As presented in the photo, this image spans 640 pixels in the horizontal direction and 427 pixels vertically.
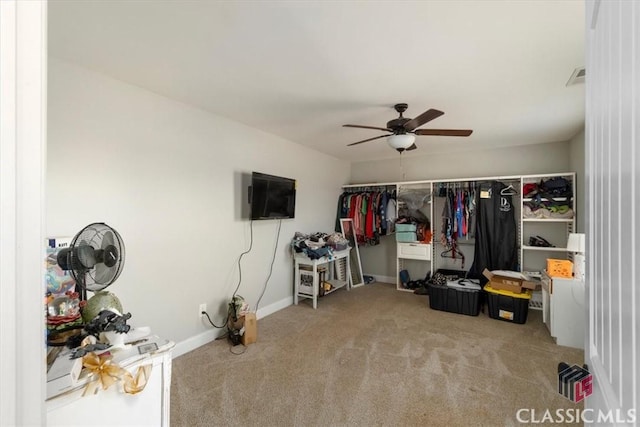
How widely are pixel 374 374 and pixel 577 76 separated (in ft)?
8.70

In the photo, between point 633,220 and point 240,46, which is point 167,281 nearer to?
point 240,46

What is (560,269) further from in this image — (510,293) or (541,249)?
(541,249)

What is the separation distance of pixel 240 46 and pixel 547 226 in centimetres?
439

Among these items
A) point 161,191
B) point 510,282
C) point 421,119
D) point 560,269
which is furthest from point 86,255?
point 510,282

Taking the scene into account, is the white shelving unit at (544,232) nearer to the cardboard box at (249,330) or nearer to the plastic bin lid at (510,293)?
the plastic bin lid at (510,293)

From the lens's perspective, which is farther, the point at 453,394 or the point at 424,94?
the point at 424,94

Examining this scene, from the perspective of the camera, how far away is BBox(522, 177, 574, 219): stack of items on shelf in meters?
3.57

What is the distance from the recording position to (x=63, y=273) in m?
1.45

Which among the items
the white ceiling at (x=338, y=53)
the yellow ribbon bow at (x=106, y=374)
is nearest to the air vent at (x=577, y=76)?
the white ceiling at (x=338, y=53)

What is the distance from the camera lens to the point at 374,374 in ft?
7.23

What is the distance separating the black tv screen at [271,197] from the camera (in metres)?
3.07

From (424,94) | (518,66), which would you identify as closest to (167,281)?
(424,94)

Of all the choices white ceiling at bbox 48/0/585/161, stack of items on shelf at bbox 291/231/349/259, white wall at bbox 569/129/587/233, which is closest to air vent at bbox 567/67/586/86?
white ceiling at bbox 48/0/585/161

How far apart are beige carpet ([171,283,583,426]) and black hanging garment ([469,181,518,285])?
903mm
